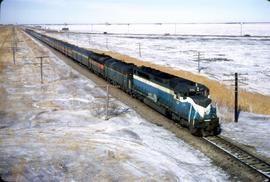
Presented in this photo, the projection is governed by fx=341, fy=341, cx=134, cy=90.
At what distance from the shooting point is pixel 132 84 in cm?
3547

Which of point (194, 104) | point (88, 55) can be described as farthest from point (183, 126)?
point (88, 55)

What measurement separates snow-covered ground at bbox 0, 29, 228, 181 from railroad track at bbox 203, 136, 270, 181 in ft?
6.08

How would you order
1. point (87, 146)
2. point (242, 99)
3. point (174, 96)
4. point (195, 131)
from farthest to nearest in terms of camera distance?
point (242, 99) → point (174, 96) → point (195, 131) → point (87, 146)

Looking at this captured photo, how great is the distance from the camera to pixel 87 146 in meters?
21.4

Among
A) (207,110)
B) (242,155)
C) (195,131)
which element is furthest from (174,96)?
(242,155)

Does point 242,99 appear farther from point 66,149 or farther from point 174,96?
point 66,149

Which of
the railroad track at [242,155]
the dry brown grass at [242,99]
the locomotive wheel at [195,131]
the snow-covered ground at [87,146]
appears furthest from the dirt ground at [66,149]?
the dry brown grass at [242,99]

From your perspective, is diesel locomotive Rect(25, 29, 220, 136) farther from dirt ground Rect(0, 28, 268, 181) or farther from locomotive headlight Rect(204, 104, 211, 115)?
dirt ground Rect(0, 28, 268, 181)

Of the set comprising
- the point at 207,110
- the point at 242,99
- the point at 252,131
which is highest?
the point at 207,110

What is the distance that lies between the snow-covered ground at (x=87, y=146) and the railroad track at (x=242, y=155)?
1852 millimetres

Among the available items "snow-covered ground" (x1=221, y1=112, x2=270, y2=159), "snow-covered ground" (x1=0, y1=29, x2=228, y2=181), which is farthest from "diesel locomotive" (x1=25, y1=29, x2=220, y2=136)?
"snow-covered ground" (x1=0, y1=29, x2=228, y2=181)

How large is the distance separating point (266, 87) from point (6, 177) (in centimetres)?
3494

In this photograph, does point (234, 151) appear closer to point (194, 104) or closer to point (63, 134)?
point (194, 104)

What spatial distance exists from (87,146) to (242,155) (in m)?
9.45
